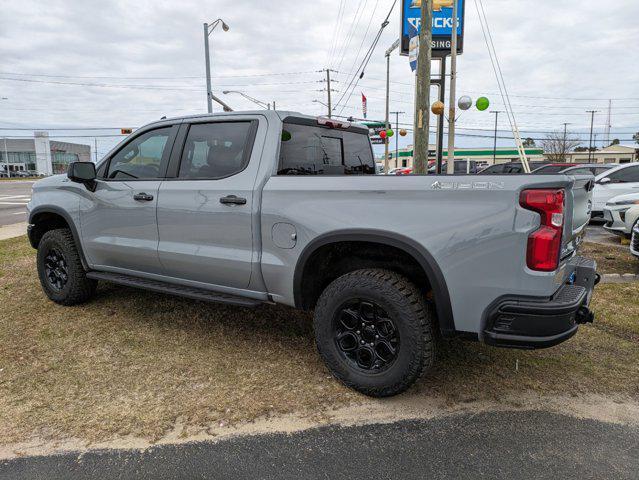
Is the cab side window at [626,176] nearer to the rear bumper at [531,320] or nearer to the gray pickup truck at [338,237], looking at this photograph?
the gray pickup truck at [338,237]

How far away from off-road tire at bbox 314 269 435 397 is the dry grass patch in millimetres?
4659

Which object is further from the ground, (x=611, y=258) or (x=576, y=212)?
(x=576, y=212)

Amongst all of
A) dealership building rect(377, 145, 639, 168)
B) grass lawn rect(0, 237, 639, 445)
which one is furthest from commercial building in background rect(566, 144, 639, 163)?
grass lawn rect(0, 237, 639, 445)

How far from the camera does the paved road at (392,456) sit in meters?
2.41

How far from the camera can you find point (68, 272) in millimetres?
4777

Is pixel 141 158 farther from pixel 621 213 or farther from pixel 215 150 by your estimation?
pixel 621 213

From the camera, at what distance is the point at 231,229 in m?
3.50

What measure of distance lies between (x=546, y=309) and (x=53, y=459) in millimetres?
2731

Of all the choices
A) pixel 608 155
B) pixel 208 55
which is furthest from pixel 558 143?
pixel 208 55

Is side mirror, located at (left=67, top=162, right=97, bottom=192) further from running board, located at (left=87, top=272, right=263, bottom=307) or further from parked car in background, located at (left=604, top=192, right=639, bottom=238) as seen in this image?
parked car in background, located at (left=604, top=192, right=639, bottom=238)

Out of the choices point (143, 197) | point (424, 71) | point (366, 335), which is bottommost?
point (366, 335)

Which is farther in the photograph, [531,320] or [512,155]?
[512,155]

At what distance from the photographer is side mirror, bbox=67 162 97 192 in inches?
166

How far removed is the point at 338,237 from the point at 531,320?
3.97ft
